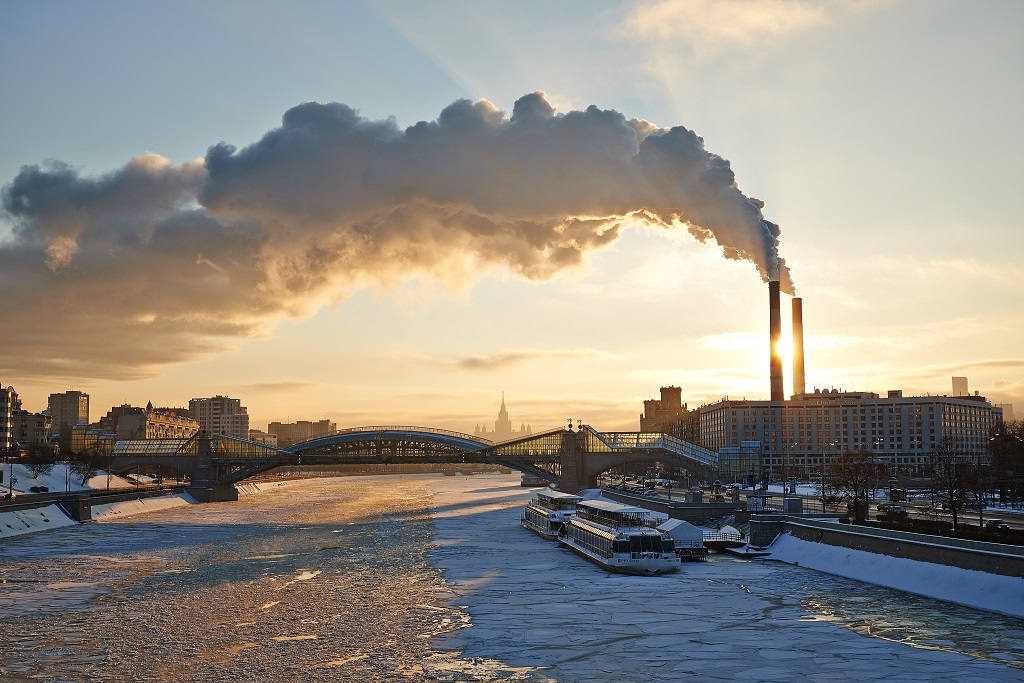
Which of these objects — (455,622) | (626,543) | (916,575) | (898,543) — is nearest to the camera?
(455,622)

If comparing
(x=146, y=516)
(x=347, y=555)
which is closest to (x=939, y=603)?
(x=347, y=555)

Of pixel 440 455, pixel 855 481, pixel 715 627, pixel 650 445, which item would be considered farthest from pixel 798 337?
pixel 715 627

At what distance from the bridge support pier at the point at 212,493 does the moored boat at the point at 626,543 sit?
102 m

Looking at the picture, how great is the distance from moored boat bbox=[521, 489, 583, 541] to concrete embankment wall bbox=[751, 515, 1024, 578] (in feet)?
69.0

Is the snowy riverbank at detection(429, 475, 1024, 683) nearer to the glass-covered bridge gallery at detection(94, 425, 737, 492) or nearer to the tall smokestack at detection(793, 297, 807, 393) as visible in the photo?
the glass-covered bridge gallery at detection(94, 425, 737, 492)

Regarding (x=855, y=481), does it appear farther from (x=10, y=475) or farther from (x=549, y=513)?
(x=10, y=475)

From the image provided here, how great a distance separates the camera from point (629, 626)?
144 feet

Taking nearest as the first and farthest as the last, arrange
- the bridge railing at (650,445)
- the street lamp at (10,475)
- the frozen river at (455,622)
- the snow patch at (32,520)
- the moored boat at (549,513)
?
the frozen river at (455,622) → the snow patch at (32,520) → the moored boat at (549,513) → the street lamp at (10,475) → the bridge railing at (650,445)

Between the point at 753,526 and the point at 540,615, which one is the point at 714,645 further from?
the point at 753,526

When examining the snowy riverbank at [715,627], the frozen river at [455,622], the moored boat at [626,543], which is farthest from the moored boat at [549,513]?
the snowy riverbank at [715,627]

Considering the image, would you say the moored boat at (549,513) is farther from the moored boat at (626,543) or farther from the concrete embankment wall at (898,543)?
the concrete embankment wall at (898,543)

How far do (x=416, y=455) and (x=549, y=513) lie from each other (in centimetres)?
8165

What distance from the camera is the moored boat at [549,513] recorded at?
91938 mm

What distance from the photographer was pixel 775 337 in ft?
562
